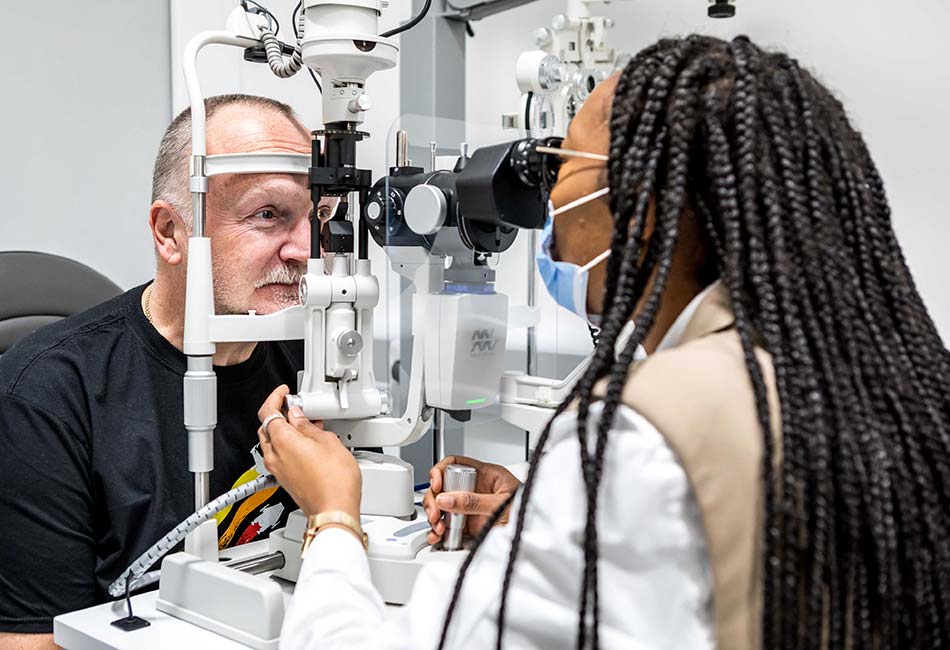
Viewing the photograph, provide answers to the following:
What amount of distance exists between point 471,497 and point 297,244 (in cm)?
59

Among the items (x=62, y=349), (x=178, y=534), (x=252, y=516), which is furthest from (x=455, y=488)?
(x=62, y=349)

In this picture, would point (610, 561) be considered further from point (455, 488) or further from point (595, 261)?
point (455, 488)

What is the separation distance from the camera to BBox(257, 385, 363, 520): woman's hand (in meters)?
1.06

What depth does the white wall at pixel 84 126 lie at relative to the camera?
2367 mm

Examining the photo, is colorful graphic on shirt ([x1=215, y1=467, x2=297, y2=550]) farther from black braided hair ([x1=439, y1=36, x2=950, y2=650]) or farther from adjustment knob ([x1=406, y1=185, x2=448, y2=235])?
black braided hair ([x1=439, y1=36, x2=950, y2=650])

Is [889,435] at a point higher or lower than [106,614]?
higher

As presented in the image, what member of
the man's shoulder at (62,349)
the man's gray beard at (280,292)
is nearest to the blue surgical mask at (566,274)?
the man's gray beard at (280,292)

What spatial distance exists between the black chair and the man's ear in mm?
519

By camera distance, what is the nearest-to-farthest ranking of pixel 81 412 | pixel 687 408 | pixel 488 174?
pixel 687 408
pixel 488 174
pixel 81 412

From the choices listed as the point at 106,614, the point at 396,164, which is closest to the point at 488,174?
the point at 396,164

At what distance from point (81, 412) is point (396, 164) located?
0.63 metres

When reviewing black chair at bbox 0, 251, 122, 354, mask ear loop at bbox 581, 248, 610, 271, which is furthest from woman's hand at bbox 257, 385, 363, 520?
black chair at bbox 0, 251, 122, 354

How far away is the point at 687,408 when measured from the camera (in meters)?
0.63

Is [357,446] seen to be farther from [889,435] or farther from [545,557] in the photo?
[889,435]
